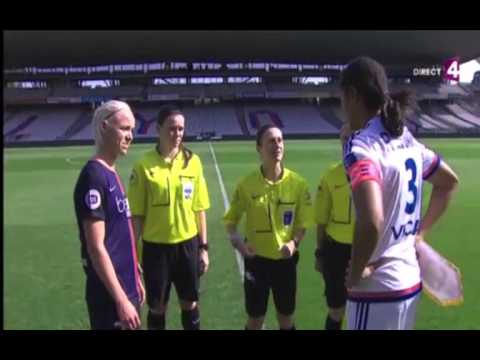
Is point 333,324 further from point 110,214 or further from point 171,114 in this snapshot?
point 110,214

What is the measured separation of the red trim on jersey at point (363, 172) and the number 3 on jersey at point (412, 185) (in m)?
0.21

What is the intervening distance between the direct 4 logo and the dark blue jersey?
217 ft

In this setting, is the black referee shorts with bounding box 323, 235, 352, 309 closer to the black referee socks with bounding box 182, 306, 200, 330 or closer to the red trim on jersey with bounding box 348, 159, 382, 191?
the black referee socks with bounding box 182, 306, 200, 330

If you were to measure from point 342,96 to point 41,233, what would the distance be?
31.2 ft

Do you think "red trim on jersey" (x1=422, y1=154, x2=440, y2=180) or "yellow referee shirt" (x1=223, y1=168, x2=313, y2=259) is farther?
"yellow referee shirt" (x1=223, y1=168, x2=313, y2=259)

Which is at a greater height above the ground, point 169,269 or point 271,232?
point 271,232

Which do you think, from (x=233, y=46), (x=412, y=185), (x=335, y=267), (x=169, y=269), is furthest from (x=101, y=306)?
(x=233, y=46)

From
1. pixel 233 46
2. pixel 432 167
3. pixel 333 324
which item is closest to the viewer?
pixel 432 167

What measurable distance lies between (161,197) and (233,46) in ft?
172

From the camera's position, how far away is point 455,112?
66.9 meters

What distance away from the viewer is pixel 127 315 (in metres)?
Result: 3.21

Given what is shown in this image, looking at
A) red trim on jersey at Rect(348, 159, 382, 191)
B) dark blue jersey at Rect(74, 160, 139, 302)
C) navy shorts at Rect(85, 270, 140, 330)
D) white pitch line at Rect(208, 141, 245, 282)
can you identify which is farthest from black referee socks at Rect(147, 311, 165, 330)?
red trim on jersey at Rect(348, 159, 382, 191)

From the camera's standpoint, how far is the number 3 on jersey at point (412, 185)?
271cm

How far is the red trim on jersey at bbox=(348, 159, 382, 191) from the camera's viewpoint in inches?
98.9
